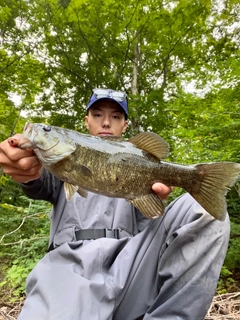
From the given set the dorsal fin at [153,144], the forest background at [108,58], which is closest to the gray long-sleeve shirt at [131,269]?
the dorsal fin at [153,144]

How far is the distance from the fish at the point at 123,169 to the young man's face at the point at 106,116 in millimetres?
1103

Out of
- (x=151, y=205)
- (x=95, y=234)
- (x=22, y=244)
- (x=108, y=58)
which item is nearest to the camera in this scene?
(x=151, y=205)

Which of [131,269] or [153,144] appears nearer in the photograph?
[153,144]

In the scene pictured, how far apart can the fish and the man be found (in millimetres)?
108

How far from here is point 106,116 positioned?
320cm

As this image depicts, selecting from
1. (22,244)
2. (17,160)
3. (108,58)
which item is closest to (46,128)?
(17,160)

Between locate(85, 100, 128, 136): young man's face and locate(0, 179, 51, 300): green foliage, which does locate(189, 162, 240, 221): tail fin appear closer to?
locate(85, 100, 128, 136): young man's face

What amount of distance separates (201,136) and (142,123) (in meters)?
3.34

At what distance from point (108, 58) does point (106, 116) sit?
731 cm

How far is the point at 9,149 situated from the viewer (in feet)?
6.22

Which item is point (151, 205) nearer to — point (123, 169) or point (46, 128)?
point (123, 169)

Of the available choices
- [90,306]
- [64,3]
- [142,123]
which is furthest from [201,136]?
[64,3]

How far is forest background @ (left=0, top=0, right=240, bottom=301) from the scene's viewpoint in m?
7.93

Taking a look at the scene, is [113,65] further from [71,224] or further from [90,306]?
[90,306]
